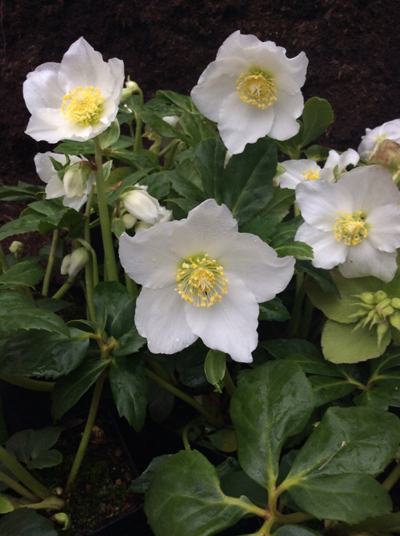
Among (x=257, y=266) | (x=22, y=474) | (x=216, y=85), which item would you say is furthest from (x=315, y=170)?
(x=22, y=474)

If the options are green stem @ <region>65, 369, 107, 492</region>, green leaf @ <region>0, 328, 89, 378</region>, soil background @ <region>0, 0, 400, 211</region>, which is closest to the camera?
green leaf @ <region>0, 328, 89, 378</region>

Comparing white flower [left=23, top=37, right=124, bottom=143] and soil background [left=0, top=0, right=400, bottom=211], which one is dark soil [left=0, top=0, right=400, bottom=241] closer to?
soil background [left=0, top=0, right=400, bottom=211]

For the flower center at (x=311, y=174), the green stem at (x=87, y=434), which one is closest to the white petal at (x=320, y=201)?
the flower center at (x=311, y=174)

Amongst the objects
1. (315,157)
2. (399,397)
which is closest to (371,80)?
(315,157)

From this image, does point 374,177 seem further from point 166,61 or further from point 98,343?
point 166,61

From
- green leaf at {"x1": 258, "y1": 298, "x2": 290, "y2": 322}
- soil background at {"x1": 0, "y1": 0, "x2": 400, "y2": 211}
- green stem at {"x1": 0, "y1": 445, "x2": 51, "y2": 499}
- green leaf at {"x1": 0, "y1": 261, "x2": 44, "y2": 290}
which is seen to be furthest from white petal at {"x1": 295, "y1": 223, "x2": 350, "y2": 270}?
soil background at {"x1": 0, "y1": 0, "x2": 400, "y2": 211}

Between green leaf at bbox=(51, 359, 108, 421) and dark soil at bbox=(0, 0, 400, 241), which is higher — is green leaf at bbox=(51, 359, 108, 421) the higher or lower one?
the lower one
